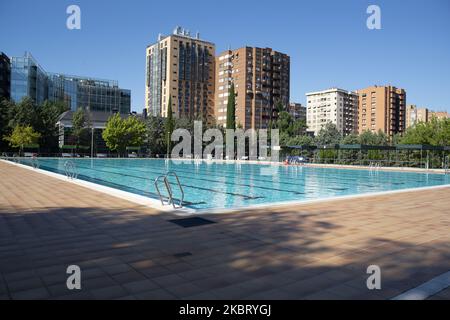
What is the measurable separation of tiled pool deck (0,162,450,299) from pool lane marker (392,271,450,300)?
3.1 inches

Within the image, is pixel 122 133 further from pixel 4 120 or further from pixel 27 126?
pixel 4 120

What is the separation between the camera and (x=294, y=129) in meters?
59.4

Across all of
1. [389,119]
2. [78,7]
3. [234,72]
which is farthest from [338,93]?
[78,7]

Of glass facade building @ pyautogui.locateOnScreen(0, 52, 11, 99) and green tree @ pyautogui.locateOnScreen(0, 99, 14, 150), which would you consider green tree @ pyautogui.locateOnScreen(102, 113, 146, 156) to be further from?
glass facade building @ pyautogui.locateOnScreen(0, 52, 11, 99)

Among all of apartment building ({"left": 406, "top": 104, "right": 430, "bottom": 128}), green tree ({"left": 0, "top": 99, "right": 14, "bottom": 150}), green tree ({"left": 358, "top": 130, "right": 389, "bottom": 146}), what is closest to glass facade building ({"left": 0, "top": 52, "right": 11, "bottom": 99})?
green tree ({"left": 0, "top": 99, "right": 14, "bottom": 150})

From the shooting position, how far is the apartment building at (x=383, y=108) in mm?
110062

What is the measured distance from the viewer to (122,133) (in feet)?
161

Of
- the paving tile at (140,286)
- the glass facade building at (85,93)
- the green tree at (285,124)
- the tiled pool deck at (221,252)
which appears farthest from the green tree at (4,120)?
the paving tile at (140,286)

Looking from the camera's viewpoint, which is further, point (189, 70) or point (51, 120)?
point (189, 70)

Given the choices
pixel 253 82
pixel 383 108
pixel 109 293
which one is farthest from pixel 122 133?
pixel 383 108

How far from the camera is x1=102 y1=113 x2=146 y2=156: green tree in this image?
4844 centimetres
